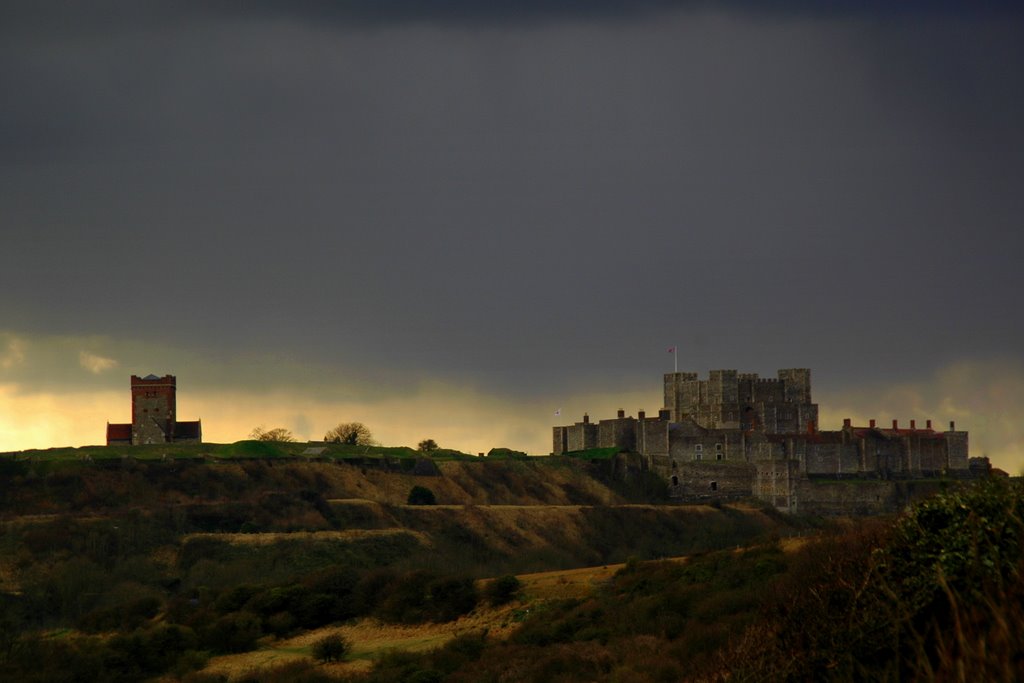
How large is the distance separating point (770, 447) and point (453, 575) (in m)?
57.4

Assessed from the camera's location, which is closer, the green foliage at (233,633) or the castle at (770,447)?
the green foliage at (233,633)

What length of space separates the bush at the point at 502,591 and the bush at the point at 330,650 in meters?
6.63

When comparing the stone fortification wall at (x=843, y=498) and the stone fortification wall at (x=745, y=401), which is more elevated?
the stone fortification wall at (x=745, y=401)

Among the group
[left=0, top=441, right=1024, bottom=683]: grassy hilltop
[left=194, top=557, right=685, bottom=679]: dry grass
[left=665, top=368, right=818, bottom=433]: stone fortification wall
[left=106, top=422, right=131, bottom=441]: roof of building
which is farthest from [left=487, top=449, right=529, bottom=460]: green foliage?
[left=194, top=557, right=685, bottom=679]: dry grass

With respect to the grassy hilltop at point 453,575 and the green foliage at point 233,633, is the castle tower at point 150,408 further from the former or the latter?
the green foliage at point 233,633

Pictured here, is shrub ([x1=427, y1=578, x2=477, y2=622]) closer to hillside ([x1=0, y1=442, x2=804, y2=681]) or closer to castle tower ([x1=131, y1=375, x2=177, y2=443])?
hillside ([x1=0, y1=442, x2=804, y2=681])

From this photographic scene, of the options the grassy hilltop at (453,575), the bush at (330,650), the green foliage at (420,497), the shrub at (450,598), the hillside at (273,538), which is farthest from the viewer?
the green foliage at (420,497)

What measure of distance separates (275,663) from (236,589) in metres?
10.2

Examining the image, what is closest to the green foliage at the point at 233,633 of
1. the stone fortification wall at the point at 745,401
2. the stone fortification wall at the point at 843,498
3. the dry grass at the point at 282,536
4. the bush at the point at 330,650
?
the bush at the point at 330,650

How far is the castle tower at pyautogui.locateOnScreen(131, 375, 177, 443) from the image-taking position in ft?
338

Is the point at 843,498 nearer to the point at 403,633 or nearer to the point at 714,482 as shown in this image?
the point at 714,482

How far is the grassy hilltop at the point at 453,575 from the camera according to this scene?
21.6 m

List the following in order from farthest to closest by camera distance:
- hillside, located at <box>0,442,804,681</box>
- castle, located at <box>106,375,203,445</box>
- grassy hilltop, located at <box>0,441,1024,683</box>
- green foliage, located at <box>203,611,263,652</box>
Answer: castle, located at <box>106,375,203,445</box>
hillside, located at <box>0,442,804,681</box>
green foliage, located at <box>203,611,263,652</box>
grassy hilltop, located at <box>0,441,1024,683</box>

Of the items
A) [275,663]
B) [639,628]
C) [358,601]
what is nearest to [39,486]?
[358,601]
